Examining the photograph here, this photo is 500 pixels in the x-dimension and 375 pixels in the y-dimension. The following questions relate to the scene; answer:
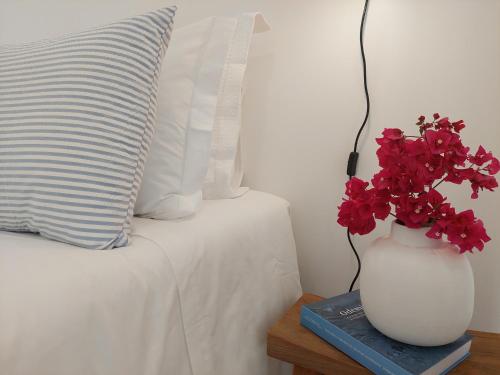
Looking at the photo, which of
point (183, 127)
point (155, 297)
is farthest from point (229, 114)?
point (155, 297)

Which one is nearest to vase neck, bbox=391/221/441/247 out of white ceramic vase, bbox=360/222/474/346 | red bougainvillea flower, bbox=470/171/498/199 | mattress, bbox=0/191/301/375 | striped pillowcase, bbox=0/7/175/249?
white ceramic vase, bbox=360/222/474/346

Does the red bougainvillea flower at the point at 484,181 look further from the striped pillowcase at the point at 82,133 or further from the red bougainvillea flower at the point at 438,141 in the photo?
the striped pillowcase at the point at 82,133

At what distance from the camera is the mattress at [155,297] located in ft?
1.52

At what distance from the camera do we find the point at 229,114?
104 cm

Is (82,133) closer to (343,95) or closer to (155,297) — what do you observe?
(155,297)

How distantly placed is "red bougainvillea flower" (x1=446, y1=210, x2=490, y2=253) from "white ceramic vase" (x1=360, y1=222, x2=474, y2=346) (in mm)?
29

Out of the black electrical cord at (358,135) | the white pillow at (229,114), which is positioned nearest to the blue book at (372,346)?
the black electrical cord at (358,135)

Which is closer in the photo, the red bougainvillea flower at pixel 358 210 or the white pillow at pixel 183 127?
the red bougainvillea flower at pixel 358 210

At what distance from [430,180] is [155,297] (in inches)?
18.1

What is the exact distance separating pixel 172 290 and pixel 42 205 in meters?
0.25

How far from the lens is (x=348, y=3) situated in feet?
3.37

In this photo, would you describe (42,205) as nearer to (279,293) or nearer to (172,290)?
(172,290)

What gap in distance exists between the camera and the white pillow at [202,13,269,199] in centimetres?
101

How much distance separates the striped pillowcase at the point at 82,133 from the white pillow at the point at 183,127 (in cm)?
10
